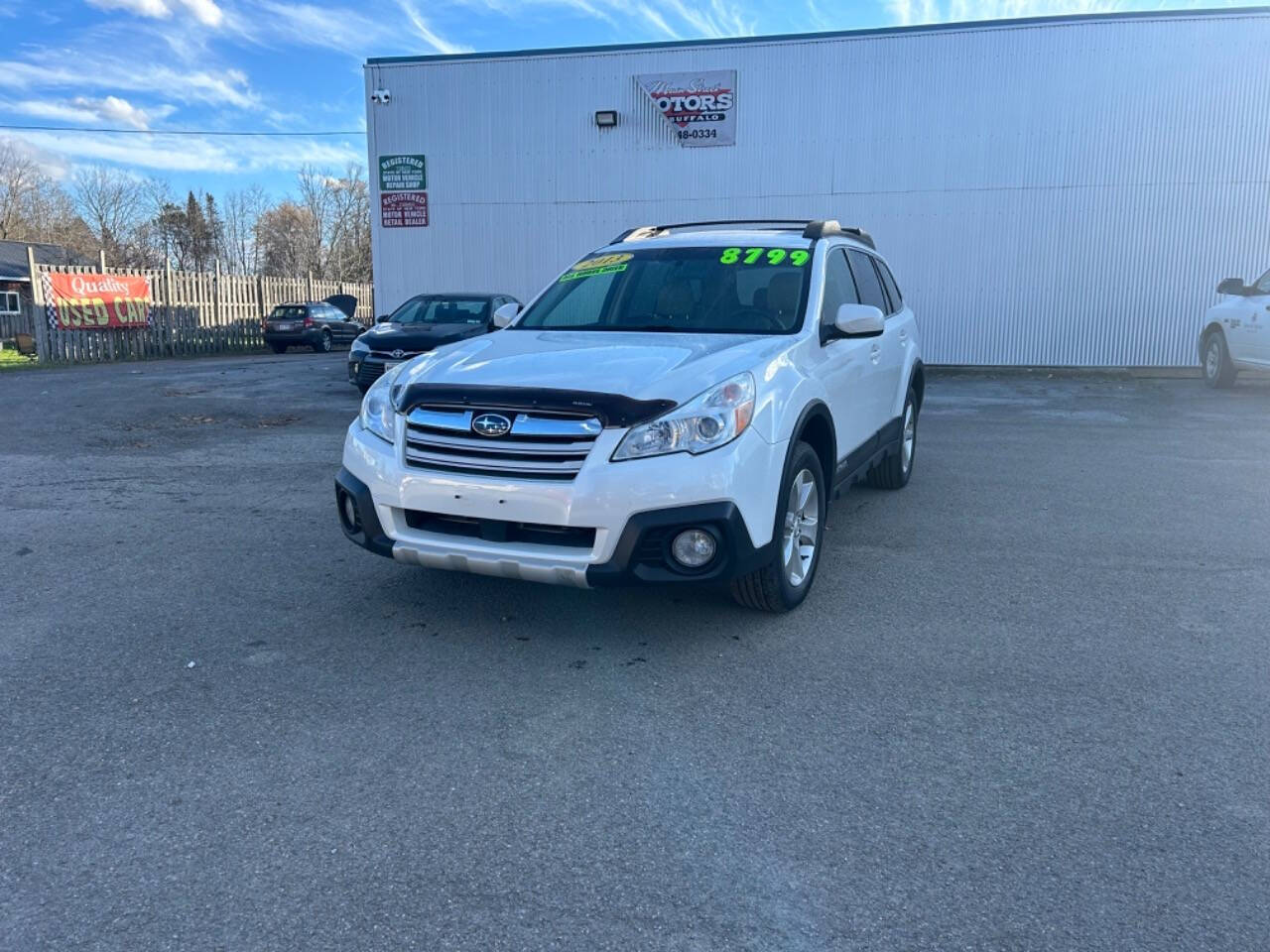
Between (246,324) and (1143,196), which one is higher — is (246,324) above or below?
→ below

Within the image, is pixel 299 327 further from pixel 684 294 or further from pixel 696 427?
pixel 696 427

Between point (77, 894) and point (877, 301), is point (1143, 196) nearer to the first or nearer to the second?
point (877, 301)

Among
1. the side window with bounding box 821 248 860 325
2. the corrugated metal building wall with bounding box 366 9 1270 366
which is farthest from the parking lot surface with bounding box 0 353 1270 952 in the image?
the corrugated metal building wall with bounding box 366 9 1270 366

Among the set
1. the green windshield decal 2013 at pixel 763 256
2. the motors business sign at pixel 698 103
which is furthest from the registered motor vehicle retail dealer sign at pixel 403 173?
the green windshield decal 2013 at pixel 763 256

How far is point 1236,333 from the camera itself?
13352mm

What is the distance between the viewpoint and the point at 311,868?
8.63 ft

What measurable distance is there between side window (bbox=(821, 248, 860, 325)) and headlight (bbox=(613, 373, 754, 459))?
1.36m

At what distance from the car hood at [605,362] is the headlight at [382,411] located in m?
0.09

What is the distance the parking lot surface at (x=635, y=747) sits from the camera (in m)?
2.47

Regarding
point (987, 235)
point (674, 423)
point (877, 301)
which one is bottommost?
point (674, 423)

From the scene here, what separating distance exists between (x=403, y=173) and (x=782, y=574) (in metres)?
17.5

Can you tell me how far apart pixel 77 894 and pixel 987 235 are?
18.0m

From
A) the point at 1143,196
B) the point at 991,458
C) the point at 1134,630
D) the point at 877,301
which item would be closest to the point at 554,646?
the point at 1134,630

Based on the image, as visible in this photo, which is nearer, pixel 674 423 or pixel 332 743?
pixel 332 743
